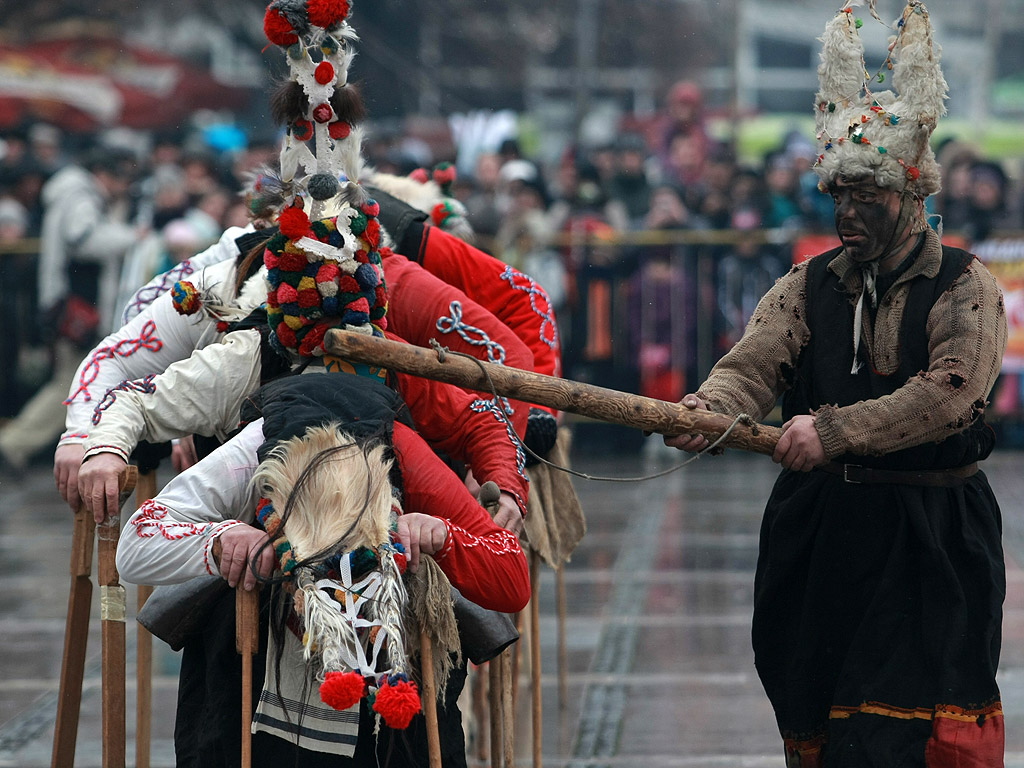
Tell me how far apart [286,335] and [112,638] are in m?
0.98

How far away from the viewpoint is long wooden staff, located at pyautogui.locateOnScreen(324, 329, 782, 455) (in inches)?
147

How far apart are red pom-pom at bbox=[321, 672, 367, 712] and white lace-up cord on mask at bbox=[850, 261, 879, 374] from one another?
5.30 feet

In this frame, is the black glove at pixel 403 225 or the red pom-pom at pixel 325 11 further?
the black glove at pixel 403 225

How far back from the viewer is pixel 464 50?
24.0 m

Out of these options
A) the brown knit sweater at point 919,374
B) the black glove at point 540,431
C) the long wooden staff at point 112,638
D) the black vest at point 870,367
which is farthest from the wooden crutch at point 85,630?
the black vest at point 870,367

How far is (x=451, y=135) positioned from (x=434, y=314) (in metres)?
14.3

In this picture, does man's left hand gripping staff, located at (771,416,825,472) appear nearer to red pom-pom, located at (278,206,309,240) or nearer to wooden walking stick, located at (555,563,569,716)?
red pom-pom, located at (278,206,309,240)

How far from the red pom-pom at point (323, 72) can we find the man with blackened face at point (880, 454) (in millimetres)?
1283

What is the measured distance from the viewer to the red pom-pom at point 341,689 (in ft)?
10.8

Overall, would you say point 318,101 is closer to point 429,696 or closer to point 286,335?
point 286,335

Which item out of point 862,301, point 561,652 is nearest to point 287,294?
point 862,301

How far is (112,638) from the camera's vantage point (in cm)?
413

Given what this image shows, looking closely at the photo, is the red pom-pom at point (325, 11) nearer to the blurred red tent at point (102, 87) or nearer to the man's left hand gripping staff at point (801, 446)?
the man's left hand gripping staff at point (801, 446)

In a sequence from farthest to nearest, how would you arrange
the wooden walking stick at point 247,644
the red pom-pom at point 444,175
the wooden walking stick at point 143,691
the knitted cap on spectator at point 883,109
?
1. the red pom-pom at point 444,175
2. the wooden walking stick at point 143,691
3. the knitted cap on spectator at point 883,109
4. the wooden walking stick at point 247,644
